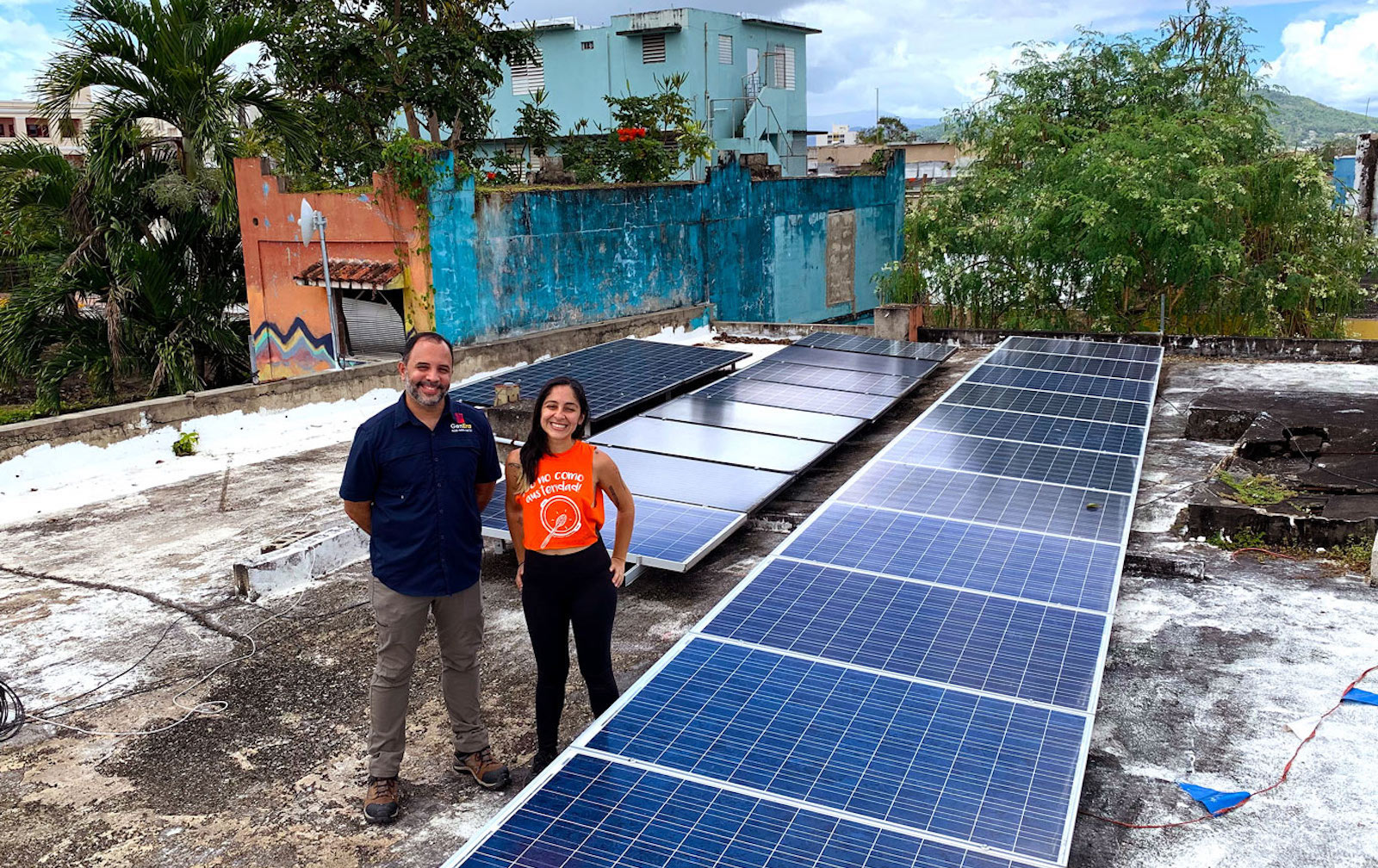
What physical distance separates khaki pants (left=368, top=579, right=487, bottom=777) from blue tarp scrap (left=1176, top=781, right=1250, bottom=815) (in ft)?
11.5

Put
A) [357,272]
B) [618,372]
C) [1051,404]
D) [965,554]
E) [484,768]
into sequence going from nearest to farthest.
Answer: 1. [484,768]
2. [965,554]
3. [1051,404]
4. [618,372]
5. [357,272]

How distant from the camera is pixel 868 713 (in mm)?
4910

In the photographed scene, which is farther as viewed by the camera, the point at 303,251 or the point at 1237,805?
the point at 303,251

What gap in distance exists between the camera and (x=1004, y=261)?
22.4 m

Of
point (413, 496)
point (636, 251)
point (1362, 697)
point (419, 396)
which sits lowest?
point (1362, 697)

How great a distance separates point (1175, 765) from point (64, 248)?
1797cm

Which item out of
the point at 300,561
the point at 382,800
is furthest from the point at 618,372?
the point at 382,800

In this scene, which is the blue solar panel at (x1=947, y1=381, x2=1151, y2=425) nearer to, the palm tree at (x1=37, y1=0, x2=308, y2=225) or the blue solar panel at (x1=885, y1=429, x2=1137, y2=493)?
the blue solar panel at (x1=885, y1=429, x2=1137, y2=493)

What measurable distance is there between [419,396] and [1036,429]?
6984 mm

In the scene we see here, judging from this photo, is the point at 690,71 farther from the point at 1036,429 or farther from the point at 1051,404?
the point at 1036,429

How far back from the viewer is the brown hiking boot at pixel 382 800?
5102 mm

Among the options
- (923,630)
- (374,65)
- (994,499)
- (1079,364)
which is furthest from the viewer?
(374,65)

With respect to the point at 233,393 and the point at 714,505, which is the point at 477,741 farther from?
the point at 233,393

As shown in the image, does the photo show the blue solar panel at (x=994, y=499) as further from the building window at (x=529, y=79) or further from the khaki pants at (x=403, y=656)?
the building window at (x=529, y=79)
